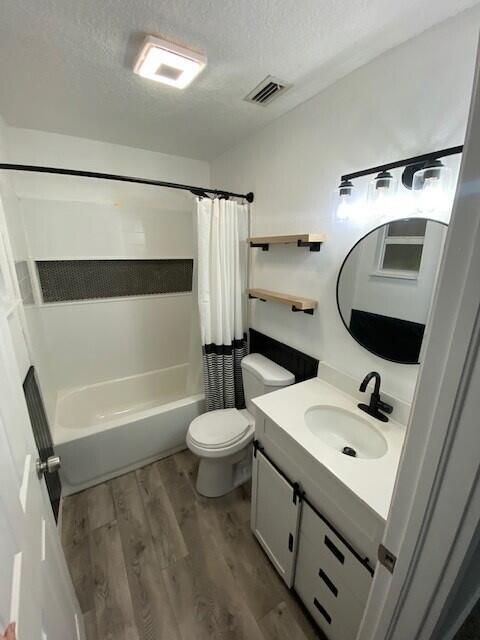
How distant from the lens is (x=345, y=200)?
1.25 meters

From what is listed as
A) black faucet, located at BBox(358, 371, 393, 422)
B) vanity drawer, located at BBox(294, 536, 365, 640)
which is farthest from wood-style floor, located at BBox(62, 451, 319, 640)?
black faucet, located at BBox(358, 371, 393, 422)

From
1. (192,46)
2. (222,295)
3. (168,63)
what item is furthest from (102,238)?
(192,46)

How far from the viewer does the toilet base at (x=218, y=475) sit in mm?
1708

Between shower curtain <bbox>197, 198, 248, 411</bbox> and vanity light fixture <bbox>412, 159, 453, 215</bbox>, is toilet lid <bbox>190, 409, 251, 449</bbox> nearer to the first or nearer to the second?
shower curtain <bbox>197, 198, 248, 411</bbox>

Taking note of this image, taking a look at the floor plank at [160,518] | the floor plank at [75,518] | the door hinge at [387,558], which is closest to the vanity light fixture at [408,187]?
the door hinge at [387,558]

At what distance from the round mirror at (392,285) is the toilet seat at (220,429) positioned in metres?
0.94

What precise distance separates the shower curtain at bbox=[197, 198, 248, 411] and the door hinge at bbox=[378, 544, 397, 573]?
4.98 feet

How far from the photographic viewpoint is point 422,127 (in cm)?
102

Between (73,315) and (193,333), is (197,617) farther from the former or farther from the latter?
(73,315)

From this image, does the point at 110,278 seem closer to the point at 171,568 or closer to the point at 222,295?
the point at 222,295

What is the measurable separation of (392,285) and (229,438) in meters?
1.26

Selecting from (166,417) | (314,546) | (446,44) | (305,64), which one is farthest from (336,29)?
(166,417)

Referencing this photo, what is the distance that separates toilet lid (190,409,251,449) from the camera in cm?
163

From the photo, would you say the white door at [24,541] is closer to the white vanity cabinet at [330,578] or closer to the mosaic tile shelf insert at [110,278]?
the white vanity cabinet at [330,578]
